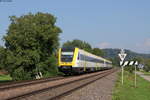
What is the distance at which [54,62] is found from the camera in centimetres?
5656

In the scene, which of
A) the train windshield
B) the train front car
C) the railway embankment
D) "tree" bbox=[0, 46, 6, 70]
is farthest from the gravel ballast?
"tree" bbox=[0, 46, 6, 70]

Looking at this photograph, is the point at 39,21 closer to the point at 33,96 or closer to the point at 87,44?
the point at 33,96

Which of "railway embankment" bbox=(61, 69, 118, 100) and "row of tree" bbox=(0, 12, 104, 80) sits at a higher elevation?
"row of tree" bbox=(0, 12, 104, 80)

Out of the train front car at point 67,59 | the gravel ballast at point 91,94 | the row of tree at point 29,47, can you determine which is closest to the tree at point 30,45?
the row of tree at point 29,47

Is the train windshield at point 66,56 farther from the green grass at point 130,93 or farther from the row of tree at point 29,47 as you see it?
the row of tree at point 29,47

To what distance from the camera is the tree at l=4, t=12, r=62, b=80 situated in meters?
51.1

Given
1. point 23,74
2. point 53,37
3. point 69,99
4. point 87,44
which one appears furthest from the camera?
point 87,44

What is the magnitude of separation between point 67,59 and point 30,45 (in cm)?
1754

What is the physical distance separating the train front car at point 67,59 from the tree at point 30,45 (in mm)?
14897

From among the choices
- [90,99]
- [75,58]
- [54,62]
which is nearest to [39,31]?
[54,62]

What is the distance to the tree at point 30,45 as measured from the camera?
168 feet

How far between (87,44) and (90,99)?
6475 inches

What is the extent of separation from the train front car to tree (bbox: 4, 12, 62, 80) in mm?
14897

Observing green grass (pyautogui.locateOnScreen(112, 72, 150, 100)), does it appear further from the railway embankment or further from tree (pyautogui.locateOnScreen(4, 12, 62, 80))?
tree (pyautogui.locateOnScreen(4, 12, 62, 80))
